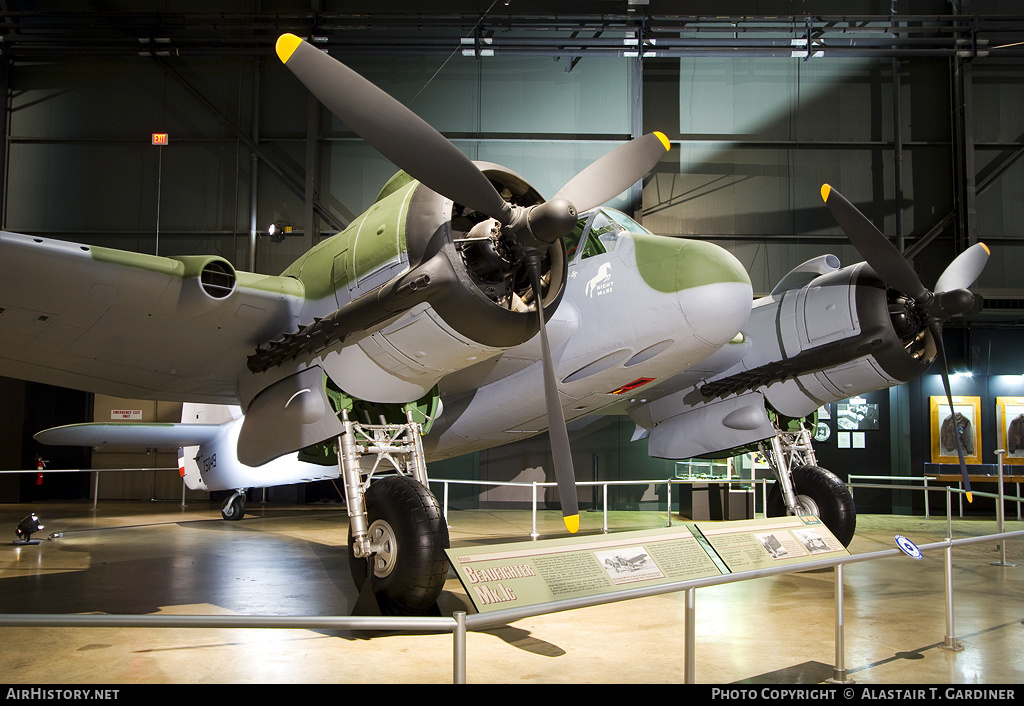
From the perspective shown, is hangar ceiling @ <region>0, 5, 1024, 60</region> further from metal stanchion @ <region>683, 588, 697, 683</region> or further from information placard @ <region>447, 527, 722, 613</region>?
metal stanchion @ <region>683, 588, 697, 683</region>

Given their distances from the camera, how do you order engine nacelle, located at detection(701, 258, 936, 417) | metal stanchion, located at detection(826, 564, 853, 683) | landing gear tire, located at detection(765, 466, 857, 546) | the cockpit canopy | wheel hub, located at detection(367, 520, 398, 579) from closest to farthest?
metal stanchion, located at detection(826, 564, 853, 683) < wheel hub, located at detection(367, 520, 398, 579) < the cockpit canopy < engine nacelle, located at detection(701, 258, 936, 417) < landing gear tire, located at detection(765, 466, 857, 546)

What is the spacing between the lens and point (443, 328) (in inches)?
215

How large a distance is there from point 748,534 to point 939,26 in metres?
16.5

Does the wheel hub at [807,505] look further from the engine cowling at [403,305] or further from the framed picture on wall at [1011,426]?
the framed picture on wall at [1011,426]

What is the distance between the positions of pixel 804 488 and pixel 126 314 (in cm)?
811

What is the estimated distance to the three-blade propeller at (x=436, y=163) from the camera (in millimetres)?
4668

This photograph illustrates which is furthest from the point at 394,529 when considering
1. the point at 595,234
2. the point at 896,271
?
the point at 896,271

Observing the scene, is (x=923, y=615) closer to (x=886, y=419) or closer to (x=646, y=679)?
(x=646, y=679)

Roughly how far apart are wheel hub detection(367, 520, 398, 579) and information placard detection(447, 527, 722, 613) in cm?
177

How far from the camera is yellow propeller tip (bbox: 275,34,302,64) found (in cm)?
440

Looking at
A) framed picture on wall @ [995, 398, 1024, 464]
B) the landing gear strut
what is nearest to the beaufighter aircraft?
the landing gear strut

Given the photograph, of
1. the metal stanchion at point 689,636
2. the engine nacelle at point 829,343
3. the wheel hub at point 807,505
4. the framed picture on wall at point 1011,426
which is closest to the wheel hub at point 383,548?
the metal stanchion at point 689,636

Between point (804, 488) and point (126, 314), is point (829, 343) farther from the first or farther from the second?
point (126, 314)

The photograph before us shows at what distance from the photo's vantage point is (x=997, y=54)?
1684 centimetres
